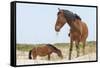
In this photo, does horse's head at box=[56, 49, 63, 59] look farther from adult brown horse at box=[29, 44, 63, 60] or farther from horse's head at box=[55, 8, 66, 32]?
horse's head at box=[55, 8, 66, 32]

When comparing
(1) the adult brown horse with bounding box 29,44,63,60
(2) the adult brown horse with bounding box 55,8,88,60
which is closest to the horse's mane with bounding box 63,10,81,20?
(2) the adult brown horse with bounding box 55,8,88,60

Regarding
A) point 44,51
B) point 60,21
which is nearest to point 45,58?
point 44,51

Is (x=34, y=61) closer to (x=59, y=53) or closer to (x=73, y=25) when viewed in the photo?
(x=59, y=53)

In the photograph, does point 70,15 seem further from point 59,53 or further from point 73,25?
point 59,53

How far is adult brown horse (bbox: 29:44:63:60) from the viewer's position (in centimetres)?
188

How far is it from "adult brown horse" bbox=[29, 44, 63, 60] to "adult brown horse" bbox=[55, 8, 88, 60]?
0.13 meters

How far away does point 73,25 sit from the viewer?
2025mm

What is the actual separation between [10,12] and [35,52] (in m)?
0.35

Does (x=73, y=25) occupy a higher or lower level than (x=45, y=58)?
higher

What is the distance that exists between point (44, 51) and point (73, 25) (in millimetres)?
328

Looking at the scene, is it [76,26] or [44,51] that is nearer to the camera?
[44,51]

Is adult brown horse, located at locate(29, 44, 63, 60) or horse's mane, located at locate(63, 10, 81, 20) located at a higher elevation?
horse's mane, located at locate(63, 10, 81, 20)

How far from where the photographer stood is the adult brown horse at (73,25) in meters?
1.97
